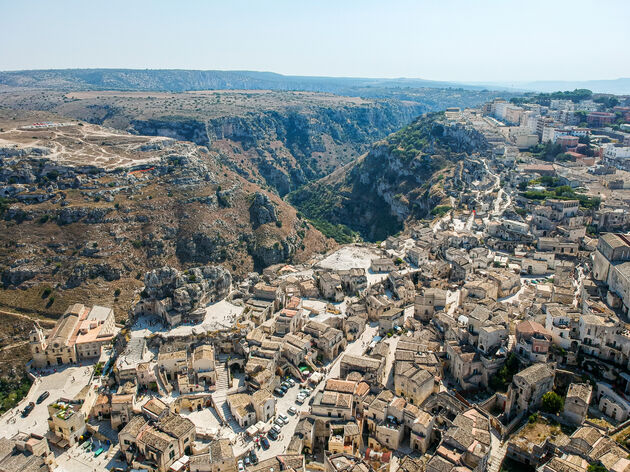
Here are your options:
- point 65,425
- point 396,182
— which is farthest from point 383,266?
point 396,182

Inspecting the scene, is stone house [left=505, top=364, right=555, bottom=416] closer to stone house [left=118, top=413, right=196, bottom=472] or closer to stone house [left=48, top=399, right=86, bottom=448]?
stone house [left=118, top=413, right=196, bottom=472]

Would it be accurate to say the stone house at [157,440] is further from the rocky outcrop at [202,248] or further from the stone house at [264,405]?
the rocky outcrop at [202,248]

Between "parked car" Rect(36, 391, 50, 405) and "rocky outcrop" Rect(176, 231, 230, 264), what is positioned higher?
"rocky outcrop" Rect(176, 231, 230, 264)

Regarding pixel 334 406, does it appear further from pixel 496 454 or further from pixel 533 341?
pixel 533 341

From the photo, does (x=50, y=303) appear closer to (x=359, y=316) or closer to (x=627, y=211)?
(x=359, y=316)

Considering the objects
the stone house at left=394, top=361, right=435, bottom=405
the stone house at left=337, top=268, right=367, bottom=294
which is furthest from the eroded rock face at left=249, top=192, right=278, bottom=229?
the stone house at left=394, top=361, right=435, bottom=405

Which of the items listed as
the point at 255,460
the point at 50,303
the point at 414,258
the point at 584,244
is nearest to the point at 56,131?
the point at 50,303
